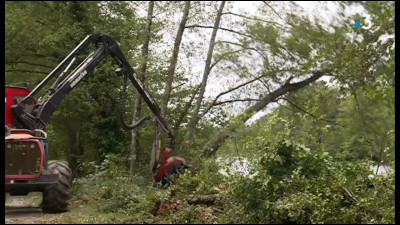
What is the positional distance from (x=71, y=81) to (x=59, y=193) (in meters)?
2.05

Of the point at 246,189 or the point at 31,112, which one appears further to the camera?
the point at 31,112

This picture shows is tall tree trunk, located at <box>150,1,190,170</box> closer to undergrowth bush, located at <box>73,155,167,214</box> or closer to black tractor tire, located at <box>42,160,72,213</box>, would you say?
undergrowth bush, located at <box>73,155,167,214</box>

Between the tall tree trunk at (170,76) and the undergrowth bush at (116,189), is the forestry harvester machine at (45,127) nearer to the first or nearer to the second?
the tall tree trunk at (170,76)

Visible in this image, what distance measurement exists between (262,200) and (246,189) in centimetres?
28

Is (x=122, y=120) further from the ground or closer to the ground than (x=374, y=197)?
further from the ground

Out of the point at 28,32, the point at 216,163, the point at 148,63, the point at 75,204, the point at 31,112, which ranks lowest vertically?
the point at 75,204

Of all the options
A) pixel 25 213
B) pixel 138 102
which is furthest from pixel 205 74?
pixel 25 213

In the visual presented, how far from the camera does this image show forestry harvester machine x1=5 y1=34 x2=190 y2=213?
199 inches

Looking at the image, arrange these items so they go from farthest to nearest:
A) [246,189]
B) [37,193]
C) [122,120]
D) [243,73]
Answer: [243,73]
[122,120]
[246,189]
[37,193]

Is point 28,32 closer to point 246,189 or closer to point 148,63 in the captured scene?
point 148,63

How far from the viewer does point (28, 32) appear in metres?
11.7

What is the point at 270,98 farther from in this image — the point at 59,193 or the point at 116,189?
the point at 59,193

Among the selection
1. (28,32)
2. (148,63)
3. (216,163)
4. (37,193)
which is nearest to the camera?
(37,193)

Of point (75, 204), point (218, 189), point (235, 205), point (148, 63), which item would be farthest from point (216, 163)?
point (148, 63)
